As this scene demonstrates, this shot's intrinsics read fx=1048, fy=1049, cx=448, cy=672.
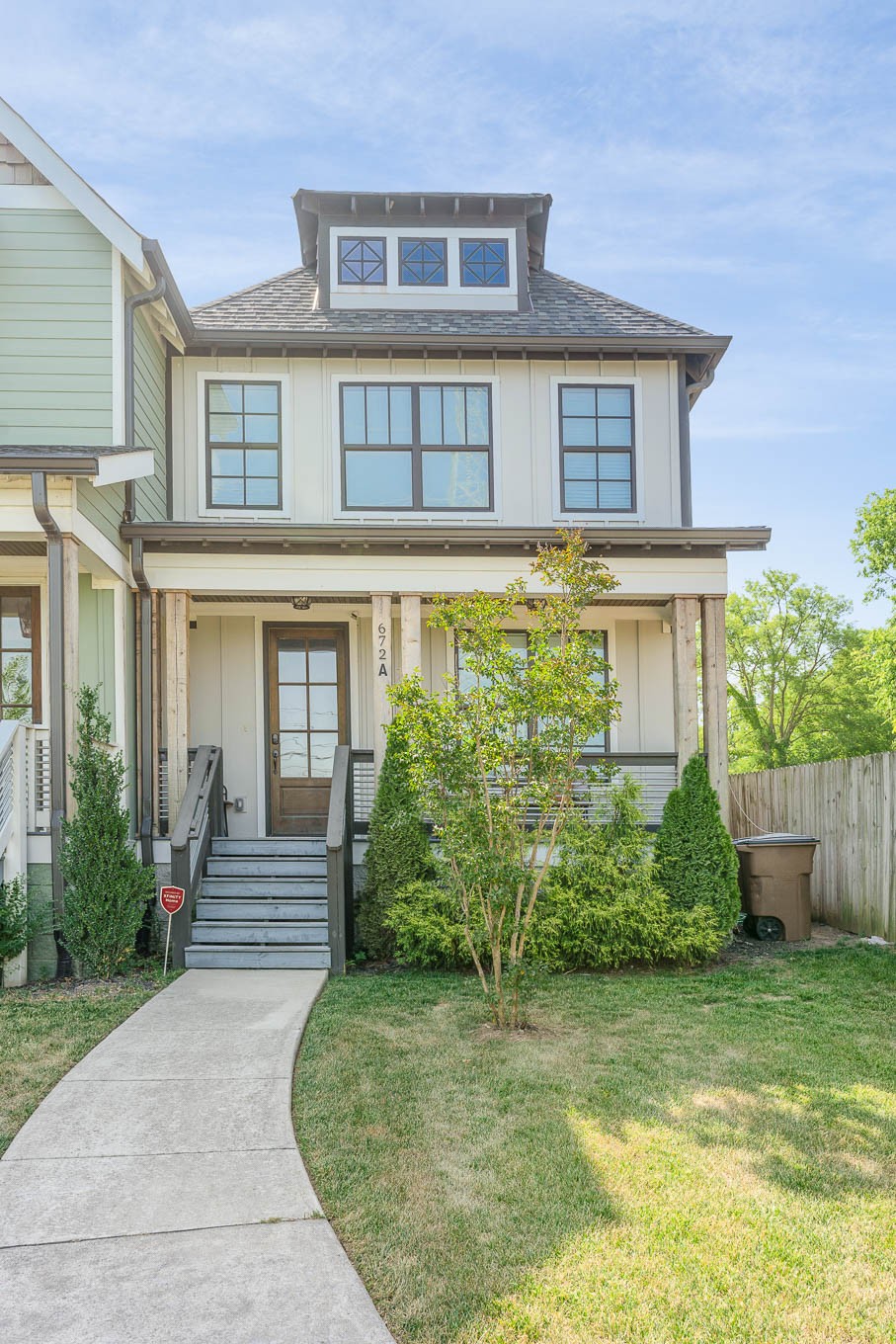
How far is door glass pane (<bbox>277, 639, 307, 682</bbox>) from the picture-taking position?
39.3 ft

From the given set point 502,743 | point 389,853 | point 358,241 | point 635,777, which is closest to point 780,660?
point 635,777

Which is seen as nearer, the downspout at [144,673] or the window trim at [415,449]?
the downspout at [144,673]

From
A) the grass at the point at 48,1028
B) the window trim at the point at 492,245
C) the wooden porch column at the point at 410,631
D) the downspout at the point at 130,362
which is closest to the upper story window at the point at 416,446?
the wooden porch column at the point at 410,631

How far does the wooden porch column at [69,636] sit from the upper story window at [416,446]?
12.0ft

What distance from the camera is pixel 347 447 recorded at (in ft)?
37.5

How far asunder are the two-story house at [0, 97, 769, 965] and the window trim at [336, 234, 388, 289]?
0.08 feet

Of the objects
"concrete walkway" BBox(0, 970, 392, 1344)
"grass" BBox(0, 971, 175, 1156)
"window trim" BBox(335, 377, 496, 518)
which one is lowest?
"grass" BBox(0, 971, 175, 1156)

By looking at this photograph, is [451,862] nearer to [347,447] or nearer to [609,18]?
[347,447]

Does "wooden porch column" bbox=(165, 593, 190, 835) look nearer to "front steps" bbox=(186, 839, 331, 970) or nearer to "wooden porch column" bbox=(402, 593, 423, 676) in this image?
"front steps" bbox=(186, 839, 331, 970)

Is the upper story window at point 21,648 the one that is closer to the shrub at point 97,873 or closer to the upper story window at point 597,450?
the shrub at point 97,873

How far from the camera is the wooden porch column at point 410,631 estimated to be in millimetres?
10102

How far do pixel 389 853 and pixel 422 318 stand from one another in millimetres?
6219

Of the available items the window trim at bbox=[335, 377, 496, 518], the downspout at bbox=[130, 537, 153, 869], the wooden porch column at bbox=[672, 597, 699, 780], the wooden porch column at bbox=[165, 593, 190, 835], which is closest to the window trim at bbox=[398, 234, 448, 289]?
the window trim at bbox=[335, 377, 496, 518]

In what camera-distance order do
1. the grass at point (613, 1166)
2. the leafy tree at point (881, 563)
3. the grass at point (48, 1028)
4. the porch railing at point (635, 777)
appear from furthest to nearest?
the leafy tree at point (881, 563) < the porch railing at point (635, 777) < the grass at point (48, 1028) < the grass at point (613, 1166)
